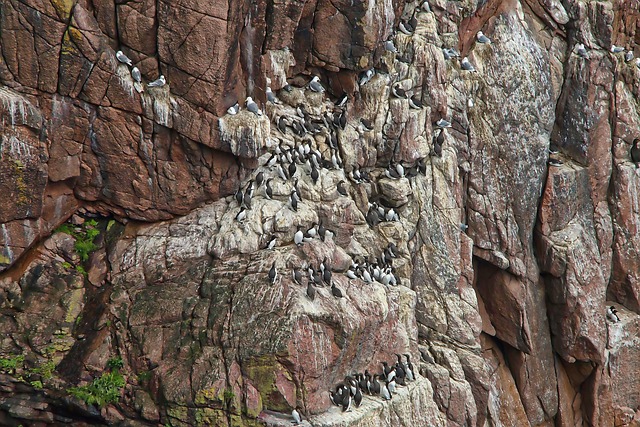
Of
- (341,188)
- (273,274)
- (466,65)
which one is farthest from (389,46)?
(273,274)

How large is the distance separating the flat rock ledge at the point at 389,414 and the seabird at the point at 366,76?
7.60 meters

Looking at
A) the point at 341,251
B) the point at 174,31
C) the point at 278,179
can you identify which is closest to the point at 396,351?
the point at 341,251

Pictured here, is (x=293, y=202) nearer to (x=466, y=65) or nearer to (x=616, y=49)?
(x=466, y=65)

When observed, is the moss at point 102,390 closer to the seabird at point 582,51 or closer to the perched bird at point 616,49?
the seabird at point 582,51

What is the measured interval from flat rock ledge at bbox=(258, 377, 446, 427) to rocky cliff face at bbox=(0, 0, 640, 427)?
2.1 inches

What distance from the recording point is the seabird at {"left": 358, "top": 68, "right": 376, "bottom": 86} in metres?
24.7

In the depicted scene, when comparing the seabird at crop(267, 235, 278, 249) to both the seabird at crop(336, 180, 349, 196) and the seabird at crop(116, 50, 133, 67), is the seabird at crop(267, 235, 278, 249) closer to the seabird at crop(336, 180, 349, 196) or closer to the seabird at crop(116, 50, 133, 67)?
the seabird at crop(336, 180, 349, 196)

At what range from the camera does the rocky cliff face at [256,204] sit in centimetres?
1955

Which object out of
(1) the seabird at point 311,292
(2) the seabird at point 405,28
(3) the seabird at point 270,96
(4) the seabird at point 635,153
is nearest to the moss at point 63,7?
(3) the seabird at point 270,96

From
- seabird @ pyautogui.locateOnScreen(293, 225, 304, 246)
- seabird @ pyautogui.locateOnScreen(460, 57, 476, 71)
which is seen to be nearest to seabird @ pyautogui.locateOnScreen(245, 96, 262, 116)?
seabird @ pyautogui.locateOnScreen(293, 225, 304, 246)

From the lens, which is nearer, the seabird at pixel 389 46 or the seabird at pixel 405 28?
the seabird at pixel 389 46

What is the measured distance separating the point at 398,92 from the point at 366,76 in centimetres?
91

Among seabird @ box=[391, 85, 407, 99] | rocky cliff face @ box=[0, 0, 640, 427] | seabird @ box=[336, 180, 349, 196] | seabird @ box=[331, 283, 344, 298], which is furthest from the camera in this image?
seabird @ box=[391, 85, 407, 99]

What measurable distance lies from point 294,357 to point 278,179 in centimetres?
458
